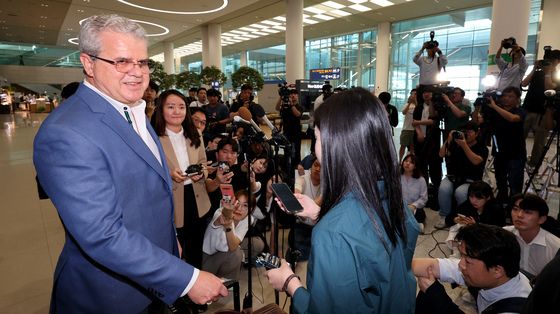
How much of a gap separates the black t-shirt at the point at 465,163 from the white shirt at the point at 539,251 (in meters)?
1.50

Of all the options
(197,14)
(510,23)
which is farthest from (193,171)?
(197,14)

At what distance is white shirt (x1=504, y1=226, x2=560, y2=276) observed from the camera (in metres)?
2.21

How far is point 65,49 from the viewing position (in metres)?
24.3

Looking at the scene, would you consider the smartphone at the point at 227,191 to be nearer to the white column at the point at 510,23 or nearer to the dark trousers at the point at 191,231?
the dark trousers at the point at 191,231

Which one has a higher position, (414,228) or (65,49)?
(65,49)

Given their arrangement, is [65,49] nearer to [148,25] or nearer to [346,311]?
[148,25]

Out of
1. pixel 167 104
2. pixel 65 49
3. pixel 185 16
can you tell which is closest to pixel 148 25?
pixel 185 16

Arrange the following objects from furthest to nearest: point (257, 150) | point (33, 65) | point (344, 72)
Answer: point (33, 65)
point (344, 72)
point (257, 150)

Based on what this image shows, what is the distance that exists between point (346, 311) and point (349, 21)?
1460 cm

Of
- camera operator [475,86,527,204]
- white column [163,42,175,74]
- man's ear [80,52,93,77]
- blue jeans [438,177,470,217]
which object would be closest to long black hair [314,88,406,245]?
man's ear [80,52,93,77]

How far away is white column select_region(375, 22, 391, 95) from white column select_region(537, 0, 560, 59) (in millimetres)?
5474

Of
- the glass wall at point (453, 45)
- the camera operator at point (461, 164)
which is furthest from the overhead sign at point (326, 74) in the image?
the camera operator at point (461, 164)

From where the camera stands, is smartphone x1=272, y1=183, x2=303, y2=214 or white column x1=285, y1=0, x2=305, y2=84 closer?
smartphone x1=272, y1=183, x2=303, y2=214

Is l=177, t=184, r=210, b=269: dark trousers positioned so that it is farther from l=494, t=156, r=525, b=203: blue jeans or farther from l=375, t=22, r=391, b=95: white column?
l=375, t=22, r=391, b=95: white column
